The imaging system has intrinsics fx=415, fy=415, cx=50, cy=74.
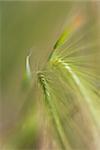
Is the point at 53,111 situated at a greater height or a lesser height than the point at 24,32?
lesser

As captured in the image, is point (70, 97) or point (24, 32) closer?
→ point (70, 97)

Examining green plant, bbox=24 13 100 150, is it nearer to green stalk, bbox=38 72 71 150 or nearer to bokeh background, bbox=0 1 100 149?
green stalk, bbox=38 72 71 150

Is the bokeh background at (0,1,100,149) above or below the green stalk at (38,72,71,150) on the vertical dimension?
above

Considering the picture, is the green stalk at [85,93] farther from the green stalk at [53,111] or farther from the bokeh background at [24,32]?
the bokeh background at [24,32]

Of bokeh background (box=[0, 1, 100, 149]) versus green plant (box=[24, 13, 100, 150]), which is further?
bokeh background (box=[0, 1, 100, 149])

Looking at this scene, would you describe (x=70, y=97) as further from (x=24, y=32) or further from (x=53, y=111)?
(x=24, y=32)

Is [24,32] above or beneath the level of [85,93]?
above

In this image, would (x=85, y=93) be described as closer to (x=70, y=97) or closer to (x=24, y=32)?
(x=70, y=97)

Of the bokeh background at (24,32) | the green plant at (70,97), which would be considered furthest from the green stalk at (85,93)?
the bokeh background at (24,32)

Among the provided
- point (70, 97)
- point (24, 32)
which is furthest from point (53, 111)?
point (24, 32)

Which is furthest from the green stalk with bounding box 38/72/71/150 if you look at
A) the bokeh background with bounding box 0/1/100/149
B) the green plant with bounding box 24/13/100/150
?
the bokeh background with bounding box 0/1/100/149

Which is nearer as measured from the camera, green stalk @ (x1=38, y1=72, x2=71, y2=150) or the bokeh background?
green stalk @ (x1=38, y1=72, x2=71, y2=150)

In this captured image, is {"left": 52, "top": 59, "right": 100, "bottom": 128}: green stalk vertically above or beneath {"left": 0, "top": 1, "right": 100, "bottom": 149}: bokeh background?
beneath

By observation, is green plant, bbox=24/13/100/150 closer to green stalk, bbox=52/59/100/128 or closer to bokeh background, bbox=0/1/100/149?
green stalk, bbox=52/59/100/128
